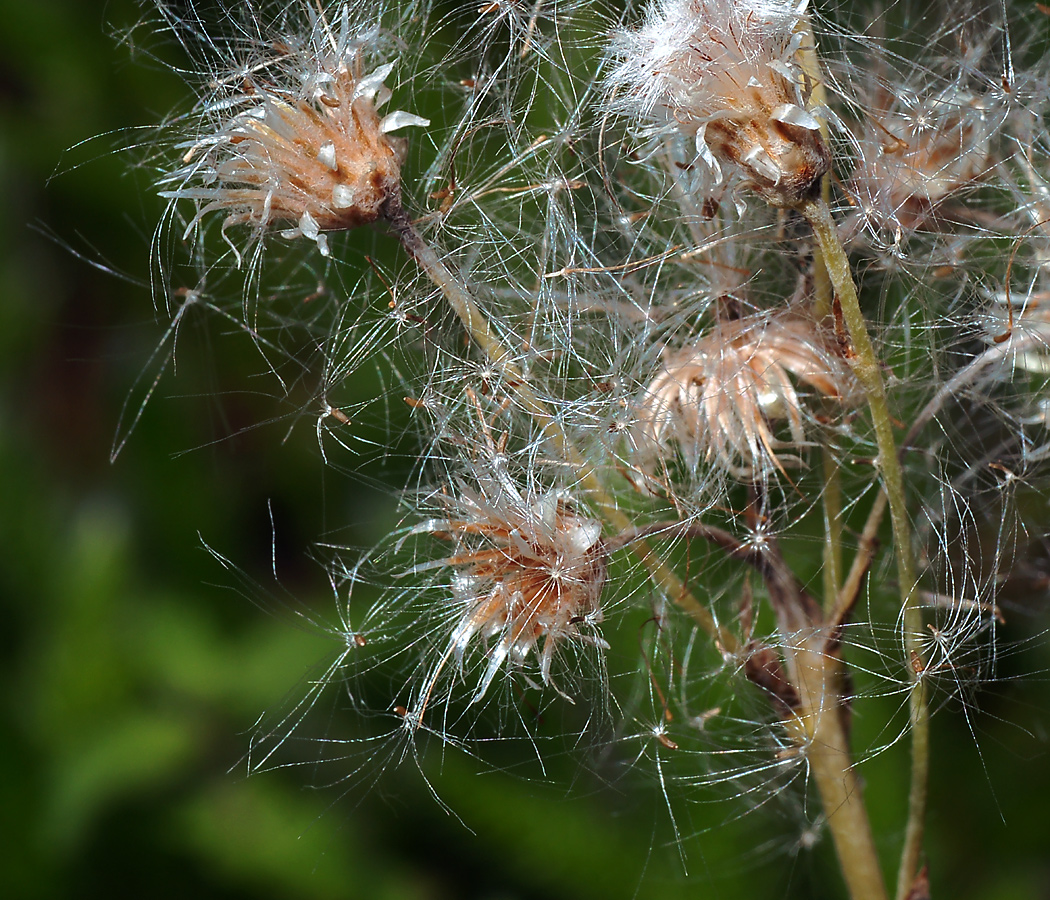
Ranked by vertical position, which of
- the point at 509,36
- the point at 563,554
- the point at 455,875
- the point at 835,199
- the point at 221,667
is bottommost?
the point at 455,875

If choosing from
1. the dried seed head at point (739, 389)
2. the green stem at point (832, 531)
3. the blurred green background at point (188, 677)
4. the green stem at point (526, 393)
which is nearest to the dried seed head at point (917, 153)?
the dried seed head at point (739, 389)

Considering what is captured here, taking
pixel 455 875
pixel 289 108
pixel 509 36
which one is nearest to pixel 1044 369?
pixel 509 36

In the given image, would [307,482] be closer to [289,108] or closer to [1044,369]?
[289,108]

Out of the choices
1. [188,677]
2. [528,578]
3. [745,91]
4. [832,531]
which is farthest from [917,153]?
[188,677]

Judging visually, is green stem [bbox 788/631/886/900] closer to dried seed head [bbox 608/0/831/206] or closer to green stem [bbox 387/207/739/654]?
green stem [bbox 387/207/739/654]

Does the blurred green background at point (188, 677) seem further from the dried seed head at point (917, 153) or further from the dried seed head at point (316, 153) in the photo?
the dried seed head at point (917, 153)

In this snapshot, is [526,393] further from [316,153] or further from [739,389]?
[316,153]
